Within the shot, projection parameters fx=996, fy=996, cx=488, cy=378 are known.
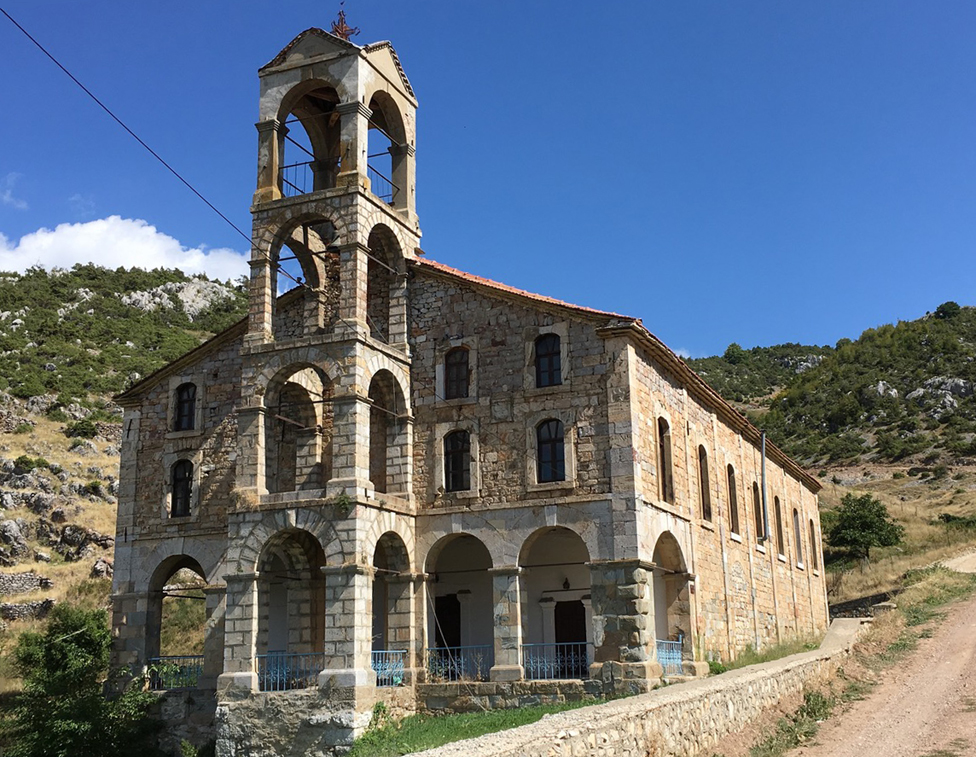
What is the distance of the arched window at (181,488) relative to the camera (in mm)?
25672

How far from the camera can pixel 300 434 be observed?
2433 cm

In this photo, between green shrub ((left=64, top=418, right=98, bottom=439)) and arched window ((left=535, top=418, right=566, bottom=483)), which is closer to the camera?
arched window ((left=535, top=418, right=566, bottom=483))

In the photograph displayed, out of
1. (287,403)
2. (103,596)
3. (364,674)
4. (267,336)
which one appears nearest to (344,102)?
(267,336)

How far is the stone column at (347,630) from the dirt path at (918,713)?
330 inches

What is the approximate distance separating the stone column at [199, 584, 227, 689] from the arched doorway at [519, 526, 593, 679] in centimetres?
717

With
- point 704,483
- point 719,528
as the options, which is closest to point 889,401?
point 719,528

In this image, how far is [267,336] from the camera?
23.2 meters

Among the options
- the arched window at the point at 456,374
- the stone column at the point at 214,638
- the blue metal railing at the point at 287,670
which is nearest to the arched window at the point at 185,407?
the stone column at the point at 214,638

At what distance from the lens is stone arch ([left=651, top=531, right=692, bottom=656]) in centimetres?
2344

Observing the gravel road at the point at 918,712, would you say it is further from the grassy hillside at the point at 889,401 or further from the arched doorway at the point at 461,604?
the grassy hillside at the point at 889,401

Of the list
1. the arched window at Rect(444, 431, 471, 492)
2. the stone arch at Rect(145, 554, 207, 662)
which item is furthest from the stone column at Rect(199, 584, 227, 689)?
the arched window at Rect(444, 431, 471, 492)

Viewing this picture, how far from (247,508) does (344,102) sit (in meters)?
9.64

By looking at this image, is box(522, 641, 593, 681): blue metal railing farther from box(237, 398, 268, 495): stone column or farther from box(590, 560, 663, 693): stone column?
box(237, 398, 268, 495): stone column

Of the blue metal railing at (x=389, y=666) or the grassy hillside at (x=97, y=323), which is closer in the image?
the blue metal railing at (x=389, y=666)
